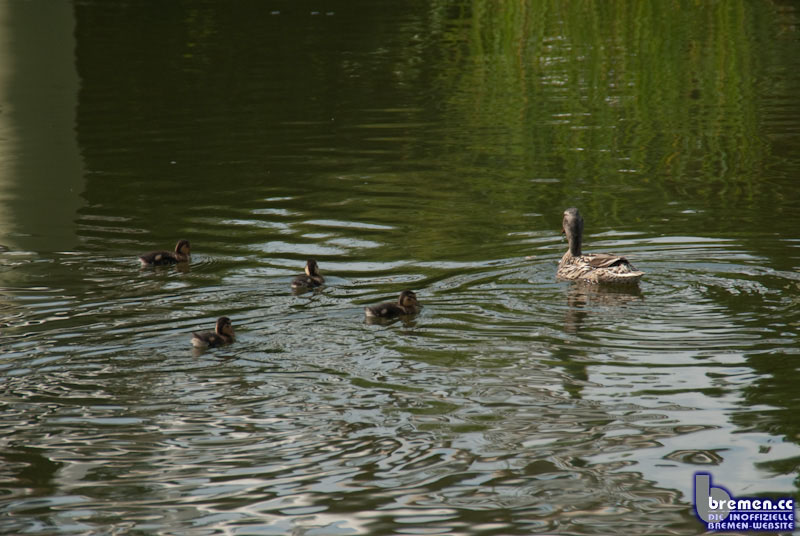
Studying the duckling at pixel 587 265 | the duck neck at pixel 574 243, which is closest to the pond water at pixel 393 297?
the duckling at pixel 587 265

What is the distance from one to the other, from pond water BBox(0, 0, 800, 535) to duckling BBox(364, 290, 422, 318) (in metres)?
0.21

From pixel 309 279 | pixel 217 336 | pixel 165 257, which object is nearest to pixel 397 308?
pixel 309 279

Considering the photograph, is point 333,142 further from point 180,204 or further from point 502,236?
point 502,236

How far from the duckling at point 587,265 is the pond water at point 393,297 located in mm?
159

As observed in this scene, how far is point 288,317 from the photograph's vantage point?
10148 mm

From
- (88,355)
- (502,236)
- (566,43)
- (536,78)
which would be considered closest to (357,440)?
(88,355)

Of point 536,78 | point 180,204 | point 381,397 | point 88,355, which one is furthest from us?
point 536,78

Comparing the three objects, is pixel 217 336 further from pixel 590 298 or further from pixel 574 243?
pixel 574 243

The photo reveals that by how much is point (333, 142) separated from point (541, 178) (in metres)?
4.49

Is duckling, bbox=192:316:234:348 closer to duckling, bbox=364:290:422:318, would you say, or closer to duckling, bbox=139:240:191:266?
duckling, bbox=364:290:422:318

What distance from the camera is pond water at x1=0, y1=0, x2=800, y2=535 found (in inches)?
271

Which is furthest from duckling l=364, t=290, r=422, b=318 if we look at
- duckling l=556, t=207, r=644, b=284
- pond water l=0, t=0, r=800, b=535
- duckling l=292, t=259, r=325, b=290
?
duckling l=556, t=207, r=644, b=284

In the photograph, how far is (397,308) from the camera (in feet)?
32.8

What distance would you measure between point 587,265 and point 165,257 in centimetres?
428
